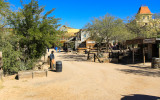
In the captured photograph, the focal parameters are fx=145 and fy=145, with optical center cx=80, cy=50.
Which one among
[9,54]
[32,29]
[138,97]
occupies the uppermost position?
[32,29]

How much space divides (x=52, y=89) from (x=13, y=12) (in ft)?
20.3

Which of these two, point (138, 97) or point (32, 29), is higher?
point (32, 29)

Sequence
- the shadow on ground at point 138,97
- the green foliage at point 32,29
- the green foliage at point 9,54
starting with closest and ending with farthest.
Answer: the shadow on ground at point 138,97, the green foliage at point 9,54, the green foliage at point 32,29

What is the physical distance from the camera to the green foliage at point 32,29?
32.1 ft

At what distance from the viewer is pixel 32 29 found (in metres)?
9.80

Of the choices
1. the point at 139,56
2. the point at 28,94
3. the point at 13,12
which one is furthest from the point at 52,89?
the point at 139,56

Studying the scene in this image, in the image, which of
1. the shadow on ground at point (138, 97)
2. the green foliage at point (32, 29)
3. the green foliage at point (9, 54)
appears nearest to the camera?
the shadow on ground at point (138, 97)

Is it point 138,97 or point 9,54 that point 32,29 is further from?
point 138,97

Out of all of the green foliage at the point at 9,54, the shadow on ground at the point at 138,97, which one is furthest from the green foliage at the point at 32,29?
the shadow on ground at the point at 138,97

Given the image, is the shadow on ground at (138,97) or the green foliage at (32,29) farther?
the green foliage at (32,29)

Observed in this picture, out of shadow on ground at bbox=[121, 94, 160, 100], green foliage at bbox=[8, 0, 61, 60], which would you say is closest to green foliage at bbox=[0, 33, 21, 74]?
green foliage at bbox=[8, 0, 61, 60]

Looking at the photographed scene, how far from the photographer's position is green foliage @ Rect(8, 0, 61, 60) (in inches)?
386

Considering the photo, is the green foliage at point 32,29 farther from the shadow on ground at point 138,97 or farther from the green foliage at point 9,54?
the shadow on ground at point 138,97

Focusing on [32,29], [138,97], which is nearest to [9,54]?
[32,29]
